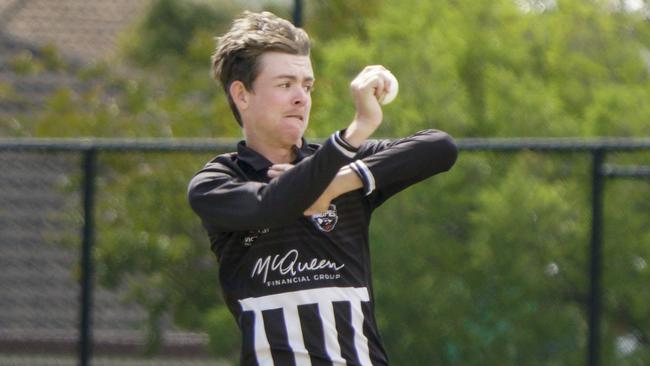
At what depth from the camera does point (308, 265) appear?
130 inches

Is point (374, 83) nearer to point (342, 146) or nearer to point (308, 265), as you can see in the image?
point (342, 146)

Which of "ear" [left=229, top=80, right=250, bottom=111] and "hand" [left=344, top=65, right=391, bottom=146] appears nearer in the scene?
"hand" [left=344, top=65, right=391, bottom=146]

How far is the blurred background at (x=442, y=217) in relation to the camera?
640 centimetres

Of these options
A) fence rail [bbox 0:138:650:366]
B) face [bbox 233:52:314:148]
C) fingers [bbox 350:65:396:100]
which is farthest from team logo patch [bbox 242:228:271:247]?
fence rail [bbox 0:138:650:366]

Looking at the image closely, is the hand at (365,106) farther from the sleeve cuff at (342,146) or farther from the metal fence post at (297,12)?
the metal fence post at (297,12)

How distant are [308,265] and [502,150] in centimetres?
336

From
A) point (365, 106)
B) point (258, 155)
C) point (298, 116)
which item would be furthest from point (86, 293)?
point (365, 106)

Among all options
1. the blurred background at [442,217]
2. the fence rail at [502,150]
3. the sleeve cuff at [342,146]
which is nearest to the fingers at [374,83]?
the sleeve cuff at [342,146]

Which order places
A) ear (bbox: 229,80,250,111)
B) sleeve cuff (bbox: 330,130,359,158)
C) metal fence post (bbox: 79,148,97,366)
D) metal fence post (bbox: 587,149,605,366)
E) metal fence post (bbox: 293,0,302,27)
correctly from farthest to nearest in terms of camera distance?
metal fence post (bbox: 293,0,302,27), metal fence post (bbox: 79,148,97,366), metal fence post (bbox: 587,149,605,366), ear (bbox: 229,80,250,111), sleeve cuff (bbox: 330,130,359,158)

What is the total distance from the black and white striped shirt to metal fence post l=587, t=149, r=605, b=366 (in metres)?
3.14

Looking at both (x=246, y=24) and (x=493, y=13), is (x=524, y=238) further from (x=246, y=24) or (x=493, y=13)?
(x=246, y=24)

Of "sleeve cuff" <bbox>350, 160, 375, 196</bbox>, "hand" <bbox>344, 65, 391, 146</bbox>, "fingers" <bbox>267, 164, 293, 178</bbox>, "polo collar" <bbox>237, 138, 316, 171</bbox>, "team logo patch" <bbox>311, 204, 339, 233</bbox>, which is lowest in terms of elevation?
"team logo patch" <bbox>311, 204, 339, 233</bbox>

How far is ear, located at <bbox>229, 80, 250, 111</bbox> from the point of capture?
3.40 meters

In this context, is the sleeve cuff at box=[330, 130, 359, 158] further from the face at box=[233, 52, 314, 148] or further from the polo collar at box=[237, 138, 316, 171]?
the polo collar at box=[237, 138, 316, 171]
